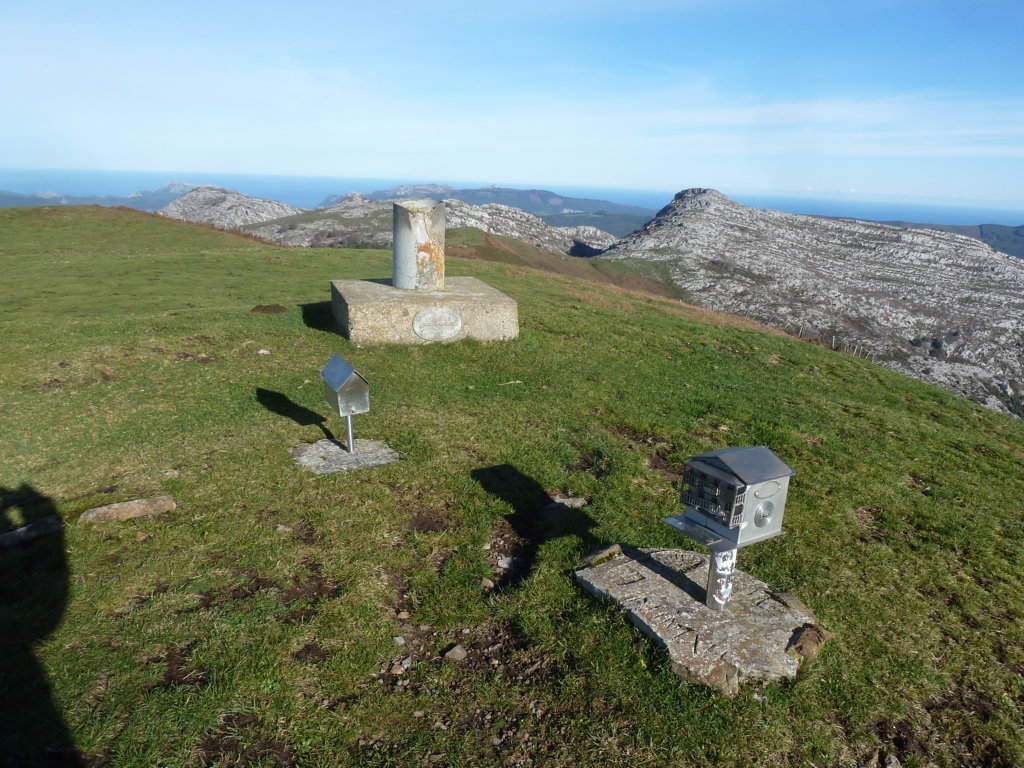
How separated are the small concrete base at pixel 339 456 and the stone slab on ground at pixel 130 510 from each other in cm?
199

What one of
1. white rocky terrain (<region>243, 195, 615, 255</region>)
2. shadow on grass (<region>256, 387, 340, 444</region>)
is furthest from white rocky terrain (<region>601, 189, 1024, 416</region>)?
shadow on grass (<region>256, 387, 340, 444</region>)

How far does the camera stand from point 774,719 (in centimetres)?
489

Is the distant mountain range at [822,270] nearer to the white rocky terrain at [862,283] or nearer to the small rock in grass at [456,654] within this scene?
the white rocky terrain at [862,283]

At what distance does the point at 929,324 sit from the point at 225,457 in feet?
485

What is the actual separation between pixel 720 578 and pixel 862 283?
163403 mm

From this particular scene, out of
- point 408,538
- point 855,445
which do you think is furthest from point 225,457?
point 855,445

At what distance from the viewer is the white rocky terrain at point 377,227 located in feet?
460

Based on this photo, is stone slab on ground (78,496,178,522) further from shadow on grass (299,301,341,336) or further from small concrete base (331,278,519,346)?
shadow on grass (299,301,341,336)

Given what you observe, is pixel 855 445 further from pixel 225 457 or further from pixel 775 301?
pixel 775 301

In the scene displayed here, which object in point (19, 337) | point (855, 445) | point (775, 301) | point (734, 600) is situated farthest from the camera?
point (775, 301)

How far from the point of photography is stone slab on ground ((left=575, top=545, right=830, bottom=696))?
5.27 m

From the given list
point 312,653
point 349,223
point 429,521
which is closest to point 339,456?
point 429,521

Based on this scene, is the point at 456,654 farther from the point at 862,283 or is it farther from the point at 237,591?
the point at 862,283

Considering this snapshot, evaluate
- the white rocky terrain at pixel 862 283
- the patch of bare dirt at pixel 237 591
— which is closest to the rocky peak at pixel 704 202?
the white rocky terrain at pixel 862 283
